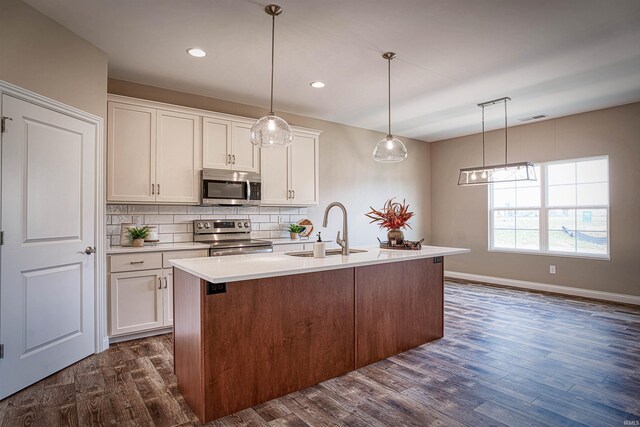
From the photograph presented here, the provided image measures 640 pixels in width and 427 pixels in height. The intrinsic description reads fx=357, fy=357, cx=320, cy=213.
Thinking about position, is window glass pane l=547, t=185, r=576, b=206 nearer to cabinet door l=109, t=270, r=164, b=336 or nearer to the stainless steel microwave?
the stainless steel microwave

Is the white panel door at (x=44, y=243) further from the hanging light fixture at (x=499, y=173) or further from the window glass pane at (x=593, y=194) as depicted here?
the window glass pane at (x=593, y=194)

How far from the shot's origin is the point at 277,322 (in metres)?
2.28

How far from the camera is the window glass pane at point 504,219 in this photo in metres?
5.90

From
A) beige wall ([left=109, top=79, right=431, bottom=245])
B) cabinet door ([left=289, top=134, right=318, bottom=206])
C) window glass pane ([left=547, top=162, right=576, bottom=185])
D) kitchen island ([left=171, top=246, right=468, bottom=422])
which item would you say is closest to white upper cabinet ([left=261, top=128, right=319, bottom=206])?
cabinet door ([left=289, top=134, right=318, bottom=206])

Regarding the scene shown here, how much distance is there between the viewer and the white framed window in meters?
4.95

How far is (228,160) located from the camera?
4141mm

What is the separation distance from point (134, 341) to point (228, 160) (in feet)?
6.88

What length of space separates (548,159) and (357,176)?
2.87m

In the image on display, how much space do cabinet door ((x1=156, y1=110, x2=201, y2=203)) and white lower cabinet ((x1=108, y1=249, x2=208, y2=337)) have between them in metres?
0.68

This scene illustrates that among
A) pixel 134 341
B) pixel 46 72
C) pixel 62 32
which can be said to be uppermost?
pixel 62 32

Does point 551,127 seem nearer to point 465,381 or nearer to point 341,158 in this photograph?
point 341,158

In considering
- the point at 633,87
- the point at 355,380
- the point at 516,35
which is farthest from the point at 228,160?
the point at 633,87

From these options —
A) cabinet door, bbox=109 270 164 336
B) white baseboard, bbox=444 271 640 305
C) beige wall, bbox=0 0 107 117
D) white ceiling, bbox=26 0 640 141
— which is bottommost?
white baseboard, bbox=444 271 640 305

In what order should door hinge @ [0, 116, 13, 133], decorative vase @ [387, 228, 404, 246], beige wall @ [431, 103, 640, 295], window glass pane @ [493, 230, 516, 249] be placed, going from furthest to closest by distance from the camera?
window glass pane @ [493, 230, 516, 249] < beige wall @ [431, 103, 640, 295] < decorative vase @ [387, 228, 404, 246] < door hinge @ [0, 116, 13, 133]
